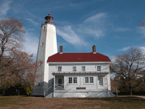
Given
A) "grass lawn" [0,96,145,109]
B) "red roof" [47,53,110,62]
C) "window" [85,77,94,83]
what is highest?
"red roof" [47,53,110,62]

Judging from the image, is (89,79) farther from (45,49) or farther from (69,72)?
(45,49)

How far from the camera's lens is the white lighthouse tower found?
27989 millimetres

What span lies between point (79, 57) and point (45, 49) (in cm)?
792

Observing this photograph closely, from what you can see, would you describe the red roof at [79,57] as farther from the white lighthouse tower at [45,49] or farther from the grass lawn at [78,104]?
the grass lawn at [78,104]

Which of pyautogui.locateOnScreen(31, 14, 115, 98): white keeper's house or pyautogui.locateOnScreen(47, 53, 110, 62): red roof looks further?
pyautogui.locateOnScreen(47, 53, 110, 62): red roof

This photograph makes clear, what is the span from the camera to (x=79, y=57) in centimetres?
2655

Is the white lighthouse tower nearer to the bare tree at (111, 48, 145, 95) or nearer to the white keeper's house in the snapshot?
the white keeper's house

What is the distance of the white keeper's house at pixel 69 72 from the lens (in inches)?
838

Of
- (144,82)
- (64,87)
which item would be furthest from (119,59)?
(64,87)

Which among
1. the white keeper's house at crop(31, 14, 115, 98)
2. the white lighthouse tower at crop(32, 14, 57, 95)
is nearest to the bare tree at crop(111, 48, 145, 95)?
the white keeper's house at crop(31, 14, 115, 98)

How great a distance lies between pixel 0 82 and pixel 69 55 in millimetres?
14476

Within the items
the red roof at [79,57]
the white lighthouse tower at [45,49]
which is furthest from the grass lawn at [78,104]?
the white lighthouse tower at [45,49]

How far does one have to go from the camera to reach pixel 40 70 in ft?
93.8

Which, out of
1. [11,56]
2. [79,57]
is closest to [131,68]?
[79,57]
